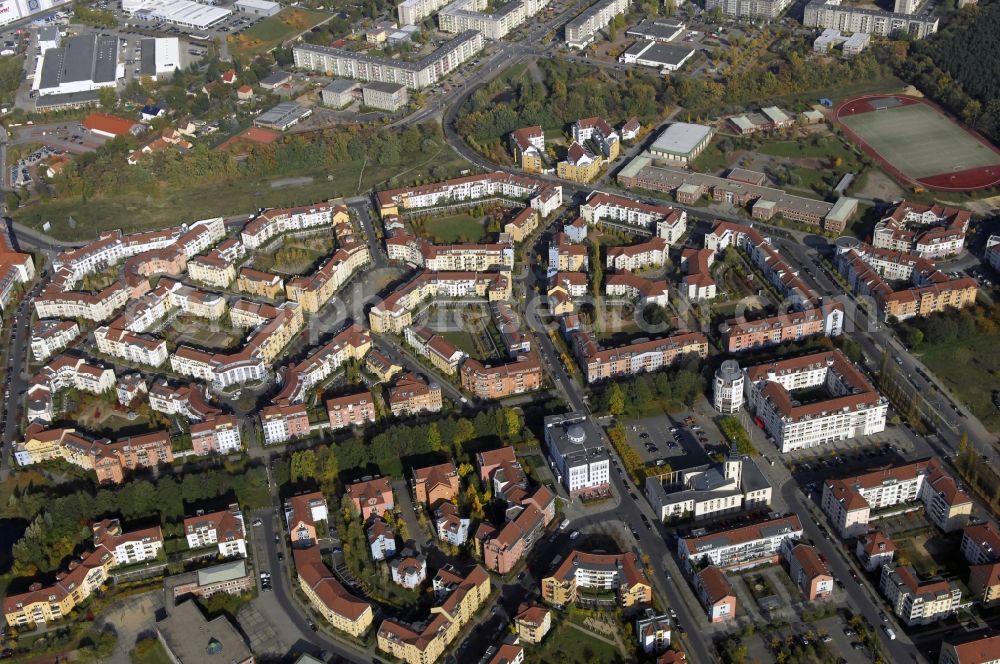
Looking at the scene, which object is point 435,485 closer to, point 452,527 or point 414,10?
point 452,527

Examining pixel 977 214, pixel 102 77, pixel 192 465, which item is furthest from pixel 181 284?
pixel 977 214

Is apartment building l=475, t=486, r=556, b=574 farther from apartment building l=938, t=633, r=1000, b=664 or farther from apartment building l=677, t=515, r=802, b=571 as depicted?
apartment building l=938, t=633, r=1000, b=664

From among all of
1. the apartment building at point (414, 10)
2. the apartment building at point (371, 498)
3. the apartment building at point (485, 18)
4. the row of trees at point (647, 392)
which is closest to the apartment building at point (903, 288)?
the row of trees at point (647, 392)

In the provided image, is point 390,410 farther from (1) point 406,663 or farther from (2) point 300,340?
(1) point 406,663

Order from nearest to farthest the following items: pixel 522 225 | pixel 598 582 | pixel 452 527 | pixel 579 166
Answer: pixel 598 582 → pixel 452 527 → pixel 522 225 → pixel 579 166

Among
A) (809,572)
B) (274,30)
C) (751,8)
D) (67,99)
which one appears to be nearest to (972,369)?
(809,572)

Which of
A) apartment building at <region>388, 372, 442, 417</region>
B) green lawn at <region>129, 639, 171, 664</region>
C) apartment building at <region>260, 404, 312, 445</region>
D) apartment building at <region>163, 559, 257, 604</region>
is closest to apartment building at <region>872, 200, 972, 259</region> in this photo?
apartment building at <region>388, 372, 442, 417</region>
